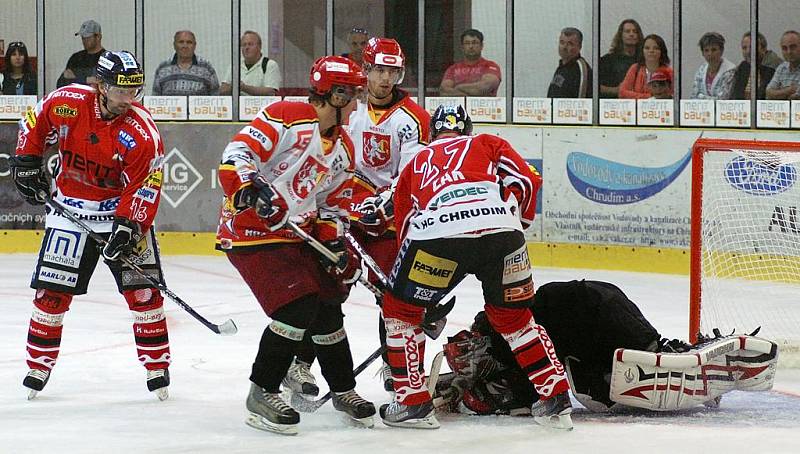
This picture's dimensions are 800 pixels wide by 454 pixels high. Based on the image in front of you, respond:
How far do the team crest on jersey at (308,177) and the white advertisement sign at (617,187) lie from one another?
4.60 m

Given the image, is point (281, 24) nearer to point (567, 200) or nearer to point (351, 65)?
point (567, 200)

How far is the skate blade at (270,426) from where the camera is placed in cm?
404

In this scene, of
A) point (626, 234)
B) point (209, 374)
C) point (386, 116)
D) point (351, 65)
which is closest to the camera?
point (351, 65)

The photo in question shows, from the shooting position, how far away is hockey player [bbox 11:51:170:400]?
4.64 metres

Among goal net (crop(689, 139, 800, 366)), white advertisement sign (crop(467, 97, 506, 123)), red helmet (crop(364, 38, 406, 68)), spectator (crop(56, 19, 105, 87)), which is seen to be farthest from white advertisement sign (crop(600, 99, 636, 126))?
red helmet (crop(364, 38, 406, 68))

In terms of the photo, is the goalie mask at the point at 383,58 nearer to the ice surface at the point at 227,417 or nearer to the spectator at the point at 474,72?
the ice surface at the point at 227,417

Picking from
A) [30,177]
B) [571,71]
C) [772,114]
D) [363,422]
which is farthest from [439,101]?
[363,422]

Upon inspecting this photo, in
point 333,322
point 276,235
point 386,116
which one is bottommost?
point 333,322

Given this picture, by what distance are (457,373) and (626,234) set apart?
4403 millimetres

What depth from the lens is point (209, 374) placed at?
17.2ft

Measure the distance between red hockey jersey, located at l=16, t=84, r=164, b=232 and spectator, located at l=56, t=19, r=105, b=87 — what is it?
17.4 ft

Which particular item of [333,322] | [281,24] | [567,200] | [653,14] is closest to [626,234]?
[567,200]

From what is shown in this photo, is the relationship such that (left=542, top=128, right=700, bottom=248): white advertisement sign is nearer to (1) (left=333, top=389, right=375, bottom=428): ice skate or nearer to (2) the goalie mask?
(2) the goalie mask

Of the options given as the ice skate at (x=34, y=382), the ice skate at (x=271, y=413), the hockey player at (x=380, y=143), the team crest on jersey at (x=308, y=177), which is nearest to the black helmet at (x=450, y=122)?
the team crest on jersey at (x=308, y=177)
